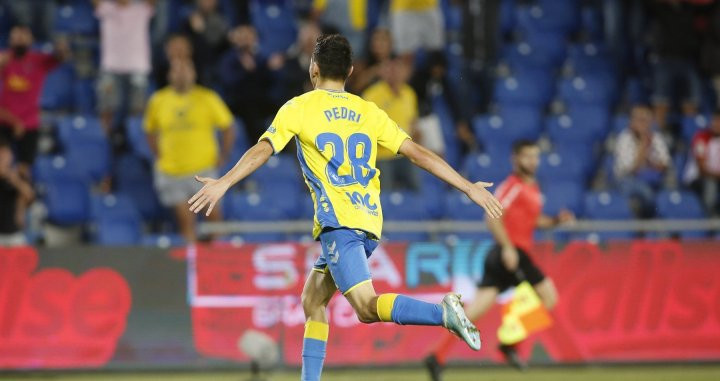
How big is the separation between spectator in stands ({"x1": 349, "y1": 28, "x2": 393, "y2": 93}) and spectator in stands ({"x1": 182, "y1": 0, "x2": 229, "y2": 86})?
5.51 ft

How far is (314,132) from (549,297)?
4360mm

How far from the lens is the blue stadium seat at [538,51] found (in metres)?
16.4

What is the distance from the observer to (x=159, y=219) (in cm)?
1388

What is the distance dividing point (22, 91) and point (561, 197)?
6.36 m

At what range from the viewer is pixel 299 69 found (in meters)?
14.2

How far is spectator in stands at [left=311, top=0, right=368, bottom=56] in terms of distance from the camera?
1470cm

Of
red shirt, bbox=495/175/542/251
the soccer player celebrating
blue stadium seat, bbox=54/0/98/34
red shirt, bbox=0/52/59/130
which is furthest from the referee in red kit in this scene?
blue stadium seat, bbox=54/0/98/34

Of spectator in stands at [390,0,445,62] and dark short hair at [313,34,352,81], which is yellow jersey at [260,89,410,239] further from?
spectator in stands at [390,0,445,62]

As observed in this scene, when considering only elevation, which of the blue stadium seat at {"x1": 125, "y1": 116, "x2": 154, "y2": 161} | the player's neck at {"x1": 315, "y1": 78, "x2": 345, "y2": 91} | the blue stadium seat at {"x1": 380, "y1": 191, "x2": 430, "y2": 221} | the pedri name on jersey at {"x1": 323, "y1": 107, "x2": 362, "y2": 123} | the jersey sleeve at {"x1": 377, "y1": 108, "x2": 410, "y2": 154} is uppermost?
the player's neck at {"x1": 315, "y1": 78, "x2": 345, "y2": 91}

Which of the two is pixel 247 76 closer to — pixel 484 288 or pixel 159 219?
pixel 159 219

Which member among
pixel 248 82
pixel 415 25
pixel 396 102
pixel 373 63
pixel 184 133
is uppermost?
pixel 415 25

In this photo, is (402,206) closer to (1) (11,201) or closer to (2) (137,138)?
(2) (137,138)

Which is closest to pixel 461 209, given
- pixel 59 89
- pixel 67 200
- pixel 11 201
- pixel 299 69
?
pixel 299 69

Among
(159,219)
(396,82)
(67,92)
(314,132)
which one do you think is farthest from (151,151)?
(314,132)
